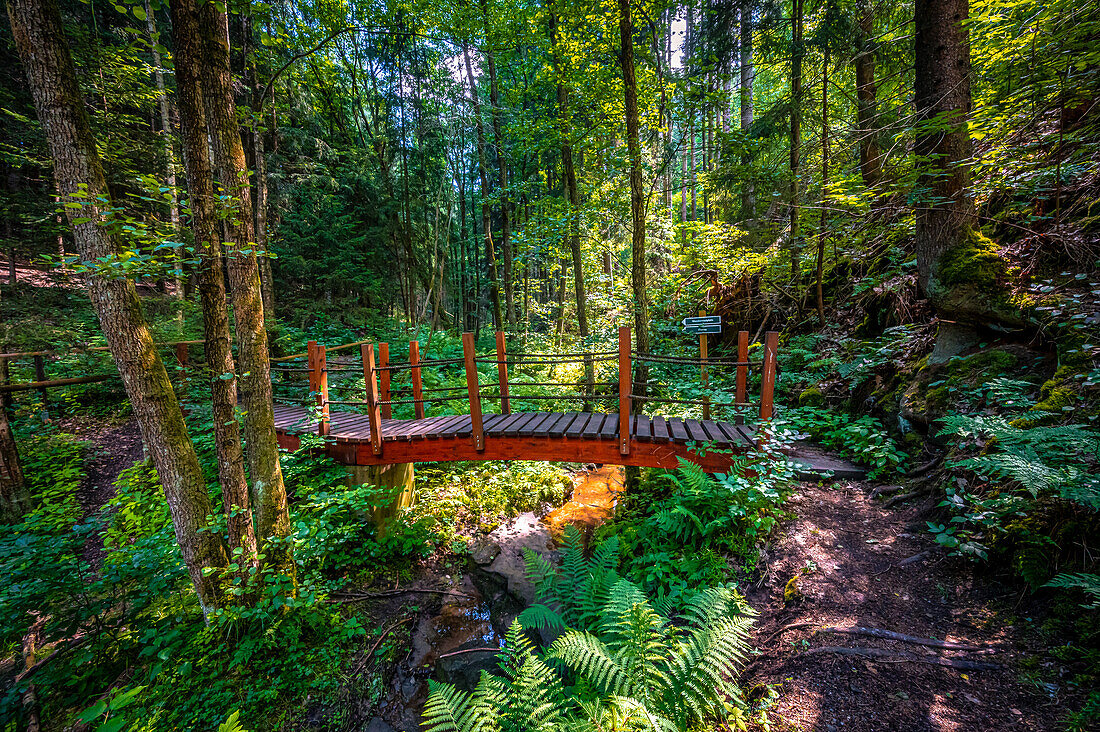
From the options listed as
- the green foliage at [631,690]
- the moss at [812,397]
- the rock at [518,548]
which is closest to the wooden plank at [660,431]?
the green foliage at [631,690]

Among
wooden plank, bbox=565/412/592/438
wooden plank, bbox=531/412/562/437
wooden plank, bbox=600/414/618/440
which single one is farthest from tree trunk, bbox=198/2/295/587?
wooden plank, bbox=600/414/618/440

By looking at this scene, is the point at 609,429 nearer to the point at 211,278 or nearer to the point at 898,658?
the point at 898,658

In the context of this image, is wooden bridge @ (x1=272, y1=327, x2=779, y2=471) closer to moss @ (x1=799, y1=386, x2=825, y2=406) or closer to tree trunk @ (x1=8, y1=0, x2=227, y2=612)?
moss @ (x1=799, y1=386, x2=825, y2=406)

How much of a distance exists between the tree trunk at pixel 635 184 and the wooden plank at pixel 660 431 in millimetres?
809

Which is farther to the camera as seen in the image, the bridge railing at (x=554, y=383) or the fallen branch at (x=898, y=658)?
the bridge railing at (x=554, y=383)

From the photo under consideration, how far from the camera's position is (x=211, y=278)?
10.7ft

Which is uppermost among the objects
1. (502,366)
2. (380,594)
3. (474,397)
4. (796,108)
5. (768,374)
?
(796,108)

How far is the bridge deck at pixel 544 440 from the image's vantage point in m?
4.26

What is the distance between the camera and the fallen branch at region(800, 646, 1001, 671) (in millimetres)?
2189

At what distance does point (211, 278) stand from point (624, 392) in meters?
4.03

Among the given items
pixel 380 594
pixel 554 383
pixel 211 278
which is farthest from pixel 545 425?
pixel 211 278

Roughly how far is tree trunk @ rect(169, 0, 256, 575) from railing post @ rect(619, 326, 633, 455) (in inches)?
145

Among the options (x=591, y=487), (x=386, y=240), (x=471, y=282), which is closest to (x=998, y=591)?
(x=591, y=487)

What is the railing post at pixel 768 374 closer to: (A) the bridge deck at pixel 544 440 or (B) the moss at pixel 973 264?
(A) the bridge deck at pixel 544 440
